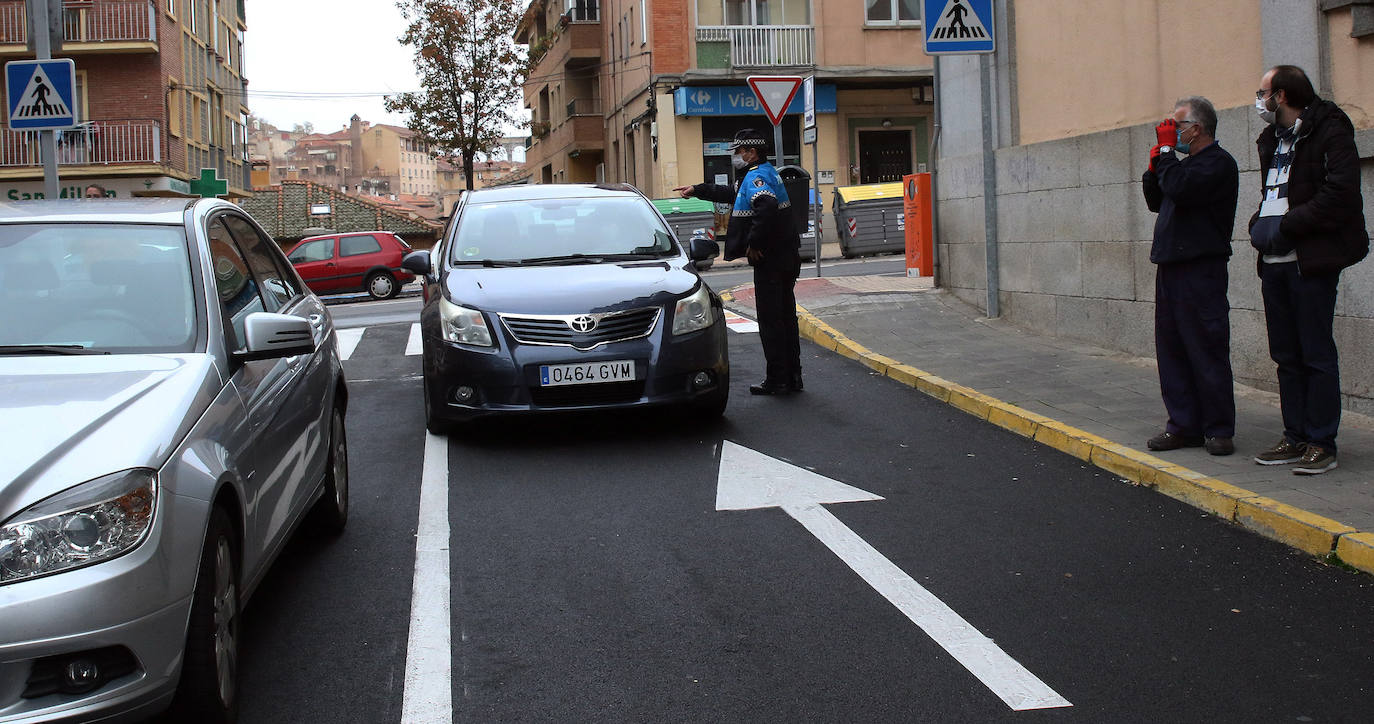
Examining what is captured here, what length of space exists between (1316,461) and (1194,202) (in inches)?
53.5

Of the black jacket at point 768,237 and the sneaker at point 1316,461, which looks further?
the black jacket at point 768,237

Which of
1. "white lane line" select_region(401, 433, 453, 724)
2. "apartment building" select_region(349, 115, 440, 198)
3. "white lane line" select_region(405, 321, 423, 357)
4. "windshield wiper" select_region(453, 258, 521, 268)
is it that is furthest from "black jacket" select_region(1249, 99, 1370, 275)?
"apartment building" select_region(349, 115, 440, 198)

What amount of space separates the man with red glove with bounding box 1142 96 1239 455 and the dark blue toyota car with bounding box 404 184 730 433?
2.67 m

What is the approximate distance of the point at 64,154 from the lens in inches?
1464

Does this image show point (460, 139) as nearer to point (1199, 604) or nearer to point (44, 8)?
point (44, 8)

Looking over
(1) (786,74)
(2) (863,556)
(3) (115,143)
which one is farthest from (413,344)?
(3) (115,143)

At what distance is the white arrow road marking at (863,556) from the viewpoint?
13.0 ft

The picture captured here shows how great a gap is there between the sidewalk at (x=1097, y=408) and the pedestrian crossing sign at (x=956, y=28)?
8.03 ft

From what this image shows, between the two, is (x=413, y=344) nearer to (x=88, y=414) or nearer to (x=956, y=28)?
(x=956, y=28)

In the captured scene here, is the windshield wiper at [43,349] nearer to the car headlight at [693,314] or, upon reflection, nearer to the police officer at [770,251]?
the car headlight at [693,314]

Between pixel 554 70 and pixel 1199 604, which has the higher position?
pixel 554 70

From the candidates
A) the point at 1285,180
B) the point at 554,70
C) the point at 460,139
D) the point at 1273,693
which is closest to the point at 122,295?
the point at 1273,693

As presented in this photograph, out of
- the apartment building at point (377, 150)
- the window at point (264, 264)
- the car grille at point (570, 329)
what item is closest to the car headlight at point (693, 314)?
the car grille at point (570, 329)

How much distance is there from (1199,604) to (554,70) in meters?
48.5
